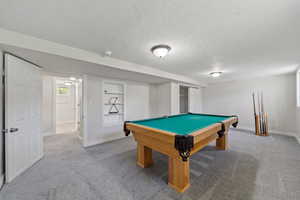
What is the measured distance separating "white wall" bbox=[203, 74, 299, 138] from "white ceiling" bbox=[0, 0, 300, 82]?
8.66ft

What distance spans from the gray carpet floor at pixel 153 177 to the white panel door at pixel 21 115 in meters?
0.23

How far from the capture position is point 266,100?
15.1ft

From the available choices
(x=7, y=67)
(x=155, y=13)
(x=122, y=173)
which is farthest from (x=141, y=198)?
(x=7, y=67)

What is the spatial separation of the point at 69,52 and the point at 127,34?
3.87ft

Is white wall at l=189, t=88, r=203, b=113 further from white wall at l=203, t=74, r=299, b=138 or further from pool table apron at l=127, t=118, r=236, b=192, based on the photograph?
pool table apron at l=127, t=118, r=236, b=192

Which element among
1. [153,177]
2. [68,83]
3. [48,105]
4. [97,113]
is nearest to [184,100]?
[97,113]

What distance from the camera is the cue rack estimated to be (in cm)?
417

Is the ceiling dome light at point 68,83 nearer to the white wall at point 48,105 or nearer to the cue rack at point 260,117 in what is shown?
the white wall at point 48,105

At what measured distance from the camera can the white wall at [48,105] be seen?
14.1 feet

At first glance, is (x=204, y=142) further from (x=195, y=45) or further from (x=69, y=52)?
(x=69, y=52)

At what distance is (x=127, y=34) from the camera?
1.76 m

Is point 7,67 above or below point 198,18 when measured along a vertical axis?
below

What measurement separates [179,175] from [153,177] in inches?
19.2

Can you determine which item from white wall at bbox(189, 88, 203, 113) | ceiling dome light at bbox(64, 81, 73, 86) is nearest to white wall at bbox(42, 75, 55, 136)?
ceiling dome light at bbox(64, 81, 73, 86)
